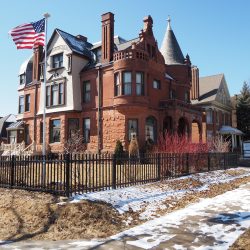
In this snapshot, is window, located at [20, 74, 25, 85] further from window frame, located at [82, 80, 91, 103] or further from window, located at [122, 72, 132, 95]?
window, located at [122, 72, 132, 95]

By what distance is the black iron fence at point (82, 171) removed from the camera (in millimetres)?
10000

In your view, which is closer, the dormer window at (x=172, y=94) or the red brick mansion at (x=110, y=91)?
the red brick mansion at (x=110, y=91)

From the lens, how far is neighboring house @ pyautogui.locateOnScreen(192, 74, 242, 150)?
41.5 metres

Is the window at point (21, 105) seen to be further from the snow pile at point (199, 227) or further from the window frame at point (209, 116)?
the snow pile at point (199, 227)

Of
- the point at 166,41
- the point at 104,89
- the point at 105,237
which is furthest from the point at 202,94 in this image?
the point at 105,237

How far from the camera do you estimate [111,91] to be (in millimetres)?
25984

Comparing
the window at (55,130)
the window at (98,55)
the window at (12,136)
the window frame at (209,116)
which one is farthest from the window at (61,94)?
the window frame at (209,116)

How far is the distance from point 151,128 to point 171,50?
10.5 metres

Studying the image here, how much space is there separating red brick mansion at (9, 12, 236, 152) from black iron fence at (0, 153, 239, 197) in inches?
402

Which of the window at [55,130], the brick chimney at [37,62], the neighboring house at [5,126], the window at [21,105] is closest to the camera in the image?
the window at [55,130]

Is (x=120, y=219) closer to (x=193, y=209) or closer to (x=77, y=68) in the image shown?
(x=193, y=209)

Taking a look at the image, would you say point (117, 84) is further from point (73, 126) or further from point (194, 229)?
point (194, 229)

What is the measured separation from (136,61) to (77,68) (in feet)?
21.7

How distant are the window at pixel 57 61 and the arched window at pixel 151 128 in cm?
1002
